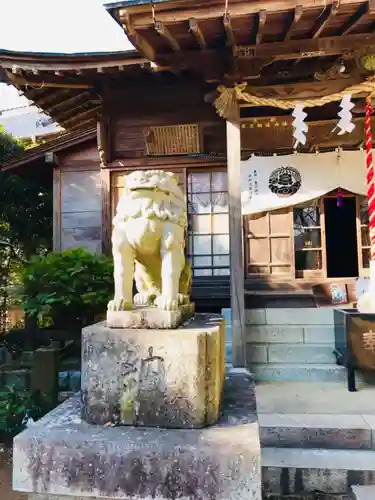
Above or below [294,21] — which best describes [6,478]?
below

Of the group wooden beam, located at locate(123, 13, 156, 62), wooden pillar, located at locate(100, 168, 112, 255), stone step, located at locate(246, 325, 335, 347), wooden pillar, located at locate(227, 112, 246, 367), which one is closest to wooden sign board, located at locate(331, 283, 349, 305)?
stone step, located at locate(246, 325, 335, 347)

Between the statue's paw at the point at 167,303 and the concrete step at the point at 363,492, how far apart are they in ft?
6.30

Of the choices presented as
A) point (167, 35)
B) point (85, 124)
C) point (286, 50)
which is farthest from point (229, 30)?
point (85, 124)

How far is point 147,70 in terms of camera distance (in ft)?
22.6

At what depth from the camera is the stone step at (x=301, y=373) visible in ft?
16.5

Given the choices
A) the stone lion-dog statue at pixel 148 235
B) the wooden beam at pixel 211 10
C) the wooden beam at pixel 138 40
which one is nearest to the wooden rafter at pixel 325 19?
the wooden beam at pixel 211 10

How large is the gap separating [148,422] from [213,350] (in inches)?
22.1

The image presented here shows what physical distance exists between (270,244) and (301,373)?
8.85ft

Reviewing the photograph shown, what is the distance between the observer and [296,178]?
7070 mm

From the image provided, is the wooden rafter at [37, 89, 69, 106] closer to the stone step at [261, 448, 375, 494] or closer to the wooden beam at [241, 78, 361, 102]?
the wooden beam at [241, 78, 361, 102]

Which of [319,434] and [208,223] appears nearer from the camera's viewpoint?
[319,434]

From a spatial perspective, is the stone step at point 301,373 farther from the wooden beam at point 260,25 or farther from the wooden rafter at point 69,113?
the wooden rafter at point 69,113

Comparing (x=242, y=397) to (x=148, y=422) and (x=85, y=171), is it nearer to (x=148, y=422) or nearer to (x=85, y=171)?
(x=148, y=422)

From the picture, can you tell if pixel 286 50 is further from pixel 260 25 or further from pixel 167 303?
pixel 167 303
